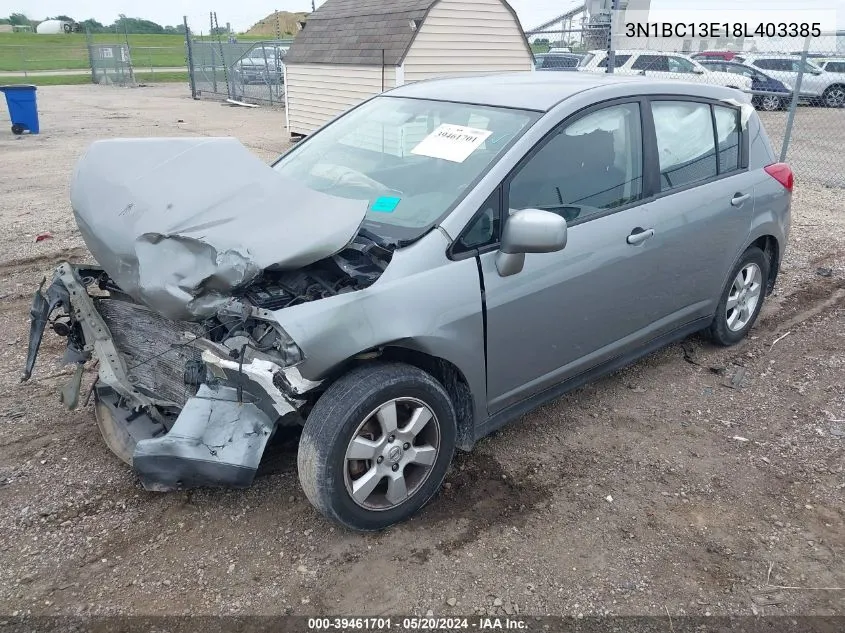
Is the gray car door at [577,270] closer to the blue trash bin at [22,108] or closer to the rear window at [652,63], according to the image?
the blue trash bin at [22,108]

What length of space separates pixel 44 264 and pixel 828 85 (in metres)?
20.9

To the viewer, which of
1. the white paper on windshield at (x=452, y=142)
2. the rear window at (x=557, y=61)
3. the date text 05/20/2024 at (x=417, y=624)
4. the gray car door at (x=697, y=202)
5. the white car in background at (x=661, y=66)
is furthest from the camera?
the rear window at (x=557, y=61)

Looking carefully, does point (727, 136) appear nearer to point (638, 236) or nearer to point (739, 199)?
point (739, 199)

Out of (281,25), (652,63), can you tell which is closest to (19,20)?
(281,25)

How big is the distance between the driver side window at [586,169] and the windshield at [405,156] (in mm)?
180

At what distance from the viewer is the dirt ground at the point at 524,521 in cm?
262

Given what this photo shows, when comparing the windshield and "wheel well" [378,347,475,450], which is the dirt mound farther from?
"wheel well" [378,347,475,450]

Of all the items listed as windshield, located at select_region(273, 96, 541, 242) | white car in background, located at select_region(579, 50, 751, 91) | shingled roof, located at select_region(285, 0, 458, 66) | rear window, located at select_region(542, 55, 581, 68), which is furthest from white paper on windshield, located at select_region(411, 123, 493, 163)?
rear window, located at select_region(542, 55, 581, 68)

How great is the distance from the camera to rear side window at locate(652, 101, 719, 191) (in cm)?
380

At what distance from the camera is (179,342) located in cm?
296

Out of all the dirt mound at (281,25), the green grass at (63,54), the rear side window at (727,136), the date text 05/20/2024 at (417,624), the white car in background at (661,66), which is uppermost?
the dirt mound at (281,25)

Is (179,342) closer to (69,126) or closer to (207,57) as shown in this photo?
(69,126)

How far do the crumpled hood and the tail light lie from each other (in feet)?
9.79

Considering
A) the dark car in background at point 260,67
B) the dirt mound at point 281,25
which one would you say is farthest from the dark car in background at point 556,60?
the dirt mound at point 281,25
